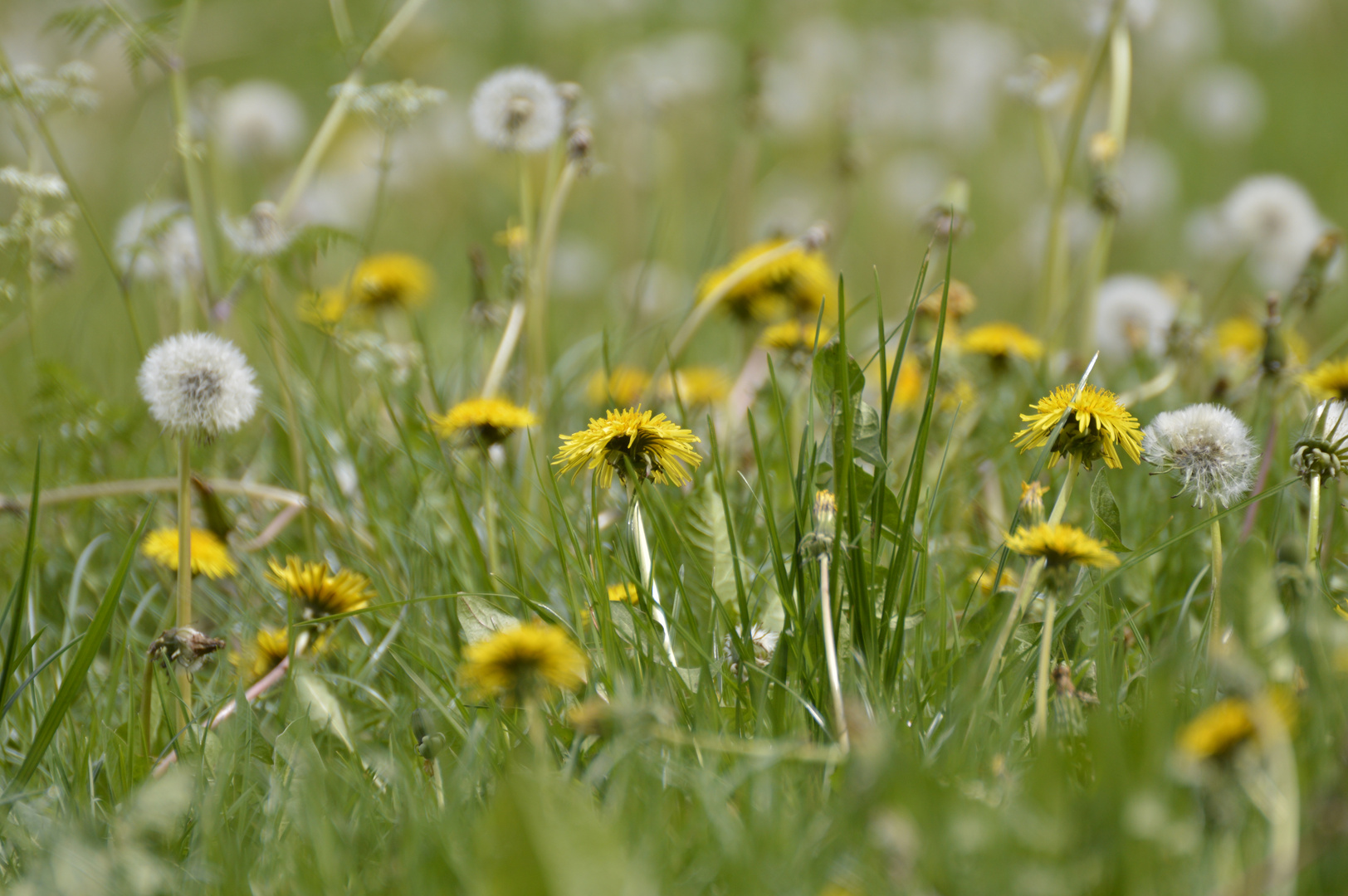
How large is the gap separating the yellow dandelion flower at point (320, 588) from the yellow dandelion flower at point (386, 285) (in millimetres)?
940

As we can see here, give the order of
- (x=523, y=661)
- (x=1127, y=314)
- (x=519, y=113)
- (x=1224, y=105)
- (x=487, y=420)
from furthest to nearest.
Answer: (x=1224, y=105) → (x=1127, y=314) → (x=519, y=113) → (x=487, y=420) → (x=523, y=661)

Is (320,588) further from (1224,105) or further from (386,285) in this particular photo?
(1224,105)

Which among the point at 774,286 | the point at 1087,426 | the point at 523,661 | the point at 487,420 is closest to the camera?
the point at 523,661

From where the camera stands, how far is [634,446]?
1036mm

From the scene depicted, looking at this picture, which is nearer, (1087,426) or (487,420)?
(1087,426)

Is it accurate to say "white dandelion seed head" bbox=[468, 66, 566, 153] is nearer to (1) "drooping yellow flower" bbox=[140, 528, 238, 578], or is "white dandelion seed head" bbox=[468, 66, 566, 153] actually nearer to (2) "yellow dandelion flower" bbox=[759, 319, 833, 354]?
(2) "yellow dandelion flower" bbox=[759, 319, 833, 354]

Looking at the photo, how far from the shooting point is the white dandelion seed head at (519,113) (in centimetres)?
167

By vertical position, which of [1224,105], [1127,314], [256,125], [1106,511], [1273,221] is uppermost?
[1224,105]

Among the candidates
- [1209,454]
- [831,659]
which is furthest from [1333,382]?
[831,659]

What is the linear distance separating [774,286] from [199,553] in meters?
1.04

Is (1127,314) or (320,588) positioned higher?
(1127,314)

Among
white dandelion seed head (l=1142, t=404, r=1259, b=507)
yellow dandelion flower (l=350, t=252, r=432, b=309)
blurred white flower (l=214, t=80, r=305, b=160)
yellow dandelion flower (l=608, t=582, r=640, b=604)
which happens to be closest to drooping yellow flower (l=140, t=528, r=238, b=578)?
yellow dandelion flower (l=608, t=582, r=640, b=604)

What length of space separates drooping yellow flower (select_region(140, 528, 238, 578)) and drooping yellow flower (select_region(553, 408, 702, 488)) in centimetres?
52

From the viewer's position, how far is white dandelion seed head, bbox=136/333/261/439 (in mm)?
1083
